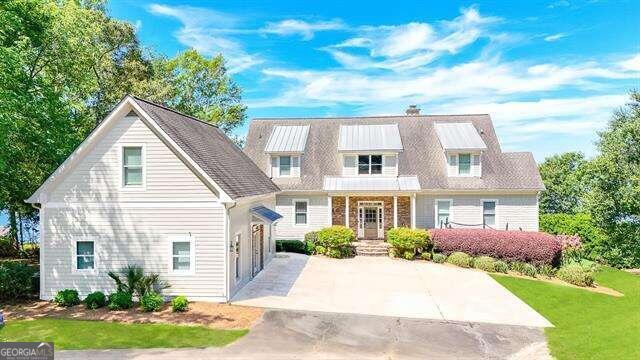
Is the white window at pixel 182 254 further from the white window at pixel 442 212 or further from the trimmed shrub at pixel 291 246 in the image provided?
the white window at pixel 442 212

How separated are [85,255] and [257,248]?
7.88 m

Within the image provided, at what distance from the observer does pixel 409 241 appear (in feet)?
84.3

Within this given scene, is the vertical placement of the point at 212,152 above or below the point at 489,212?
above

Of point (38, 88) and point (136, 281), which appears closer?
point (136, 281)

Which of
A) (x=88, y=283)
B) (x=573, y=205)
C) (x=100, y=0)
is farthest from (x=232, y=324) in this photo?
(x=573, y=205)

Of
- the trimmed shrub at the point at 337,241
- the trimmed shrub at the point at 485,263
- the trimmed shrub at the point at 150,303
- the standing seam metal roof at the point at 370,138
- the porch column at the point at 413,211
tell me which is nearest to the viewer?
the trimmed shrub at the point at 150,303

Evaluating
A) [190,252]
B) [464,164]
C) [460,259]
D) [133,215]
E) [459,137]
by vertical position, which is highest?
[459,137]

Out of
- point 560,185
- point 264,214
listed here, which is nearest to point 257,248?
point 264,214

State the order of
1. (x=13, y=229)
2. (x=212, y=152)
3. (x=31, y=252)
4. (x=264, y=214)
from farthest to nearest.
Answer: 1. (x=31, y=252)
2. (x=13, y=229)
3. (x=264, y=214)
4. (x=212, y=152)

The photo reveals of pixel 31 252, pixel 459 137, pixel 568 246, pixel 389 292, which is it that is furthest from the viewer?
pixel 459 137

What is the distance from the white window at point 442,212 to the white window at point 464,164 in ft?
8.36

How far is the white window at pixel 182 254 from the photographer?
1584cm

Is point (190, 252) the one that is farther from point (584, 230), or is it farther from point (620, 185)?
point (584, 230)

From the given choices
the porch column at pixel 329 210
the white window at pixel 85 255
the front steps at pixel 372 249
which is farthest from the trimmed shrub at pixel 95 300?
the porch column at pixel 329 210
